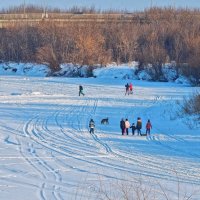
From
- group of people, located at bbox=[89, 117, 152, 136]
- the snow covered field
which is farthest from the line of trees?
group of people, located at bbox=[89, 117, 152, 136]

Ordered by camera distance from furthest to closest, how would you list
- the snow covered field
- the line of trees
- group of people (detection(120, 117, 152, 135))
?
the line of trees → group of people (detection(120, 117, 152, 135)) → the snow covered field

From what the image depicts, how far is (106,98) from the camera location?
41875 millimetres

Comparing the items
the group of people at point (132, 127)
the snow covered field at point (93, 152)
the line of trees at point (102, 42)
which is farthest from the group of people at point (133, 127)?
the line of trees at point (102, 42)

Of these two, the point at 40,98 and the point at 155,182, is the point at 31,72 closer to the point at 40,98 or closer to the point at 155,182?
the point at 40,98

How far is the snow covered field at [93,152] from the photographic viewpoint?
1446 centimetres

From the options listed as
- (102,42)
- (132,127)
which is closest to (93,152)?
(132,127)

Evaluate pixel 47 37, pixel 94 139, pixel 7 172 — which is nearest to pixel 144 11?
pixel 47 37

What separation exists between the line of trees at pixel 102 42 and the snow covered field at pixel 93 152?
30.4 m

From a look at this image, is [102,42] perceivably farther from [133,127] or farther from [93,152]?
[93,152]

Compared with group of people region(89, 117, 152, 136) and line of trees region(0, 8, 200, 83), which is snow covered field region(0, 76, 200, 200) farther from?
line of trees region(0, 8, 200, 83)

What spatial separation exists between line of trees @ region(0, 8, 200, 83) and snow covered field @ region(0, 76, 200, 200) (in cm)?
3041

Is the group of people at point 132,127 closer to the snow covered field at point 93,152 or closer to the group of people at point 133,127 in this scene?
the group of people at point 133,127

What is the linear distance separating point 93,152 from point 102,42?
197 ft

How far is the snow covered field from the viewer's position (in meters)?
14.5
